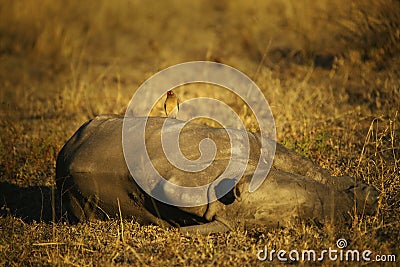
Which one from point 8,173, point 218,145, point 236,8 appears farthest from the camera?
point 236,8

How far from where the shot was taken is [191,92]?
684cm

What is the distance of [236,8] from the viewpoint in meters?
10.5

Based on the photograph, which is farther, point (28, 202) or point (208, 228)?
point (28, 202)

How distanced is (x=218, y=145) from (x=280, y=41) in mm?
5178

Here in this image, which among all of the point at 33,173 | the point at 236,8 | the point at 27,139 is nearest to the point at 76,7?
the point at 236,8

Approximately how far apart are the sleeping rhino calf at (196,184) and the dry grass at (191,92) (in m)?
0.09

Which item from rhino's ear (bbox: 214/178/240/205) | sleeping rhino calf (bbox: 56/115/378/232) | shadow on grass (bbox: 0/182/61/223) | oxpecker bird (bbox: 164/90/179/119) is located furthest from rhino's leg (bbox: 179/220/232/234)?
oxpecker bird (bbox: 164/90/179/119)

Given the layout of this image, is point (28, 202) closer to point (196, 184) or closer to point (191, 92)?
point (196, 184)

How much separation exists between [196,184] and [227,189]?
0.18 m

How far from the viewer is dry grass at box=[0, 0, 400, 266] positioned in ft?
11.1

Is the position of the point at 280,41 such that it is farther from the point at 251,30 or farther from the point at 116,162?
the point at 116,162

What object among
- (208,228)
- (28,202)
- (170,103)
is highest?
(170,103)

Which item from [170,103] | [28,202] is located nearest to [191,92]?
[170,103]

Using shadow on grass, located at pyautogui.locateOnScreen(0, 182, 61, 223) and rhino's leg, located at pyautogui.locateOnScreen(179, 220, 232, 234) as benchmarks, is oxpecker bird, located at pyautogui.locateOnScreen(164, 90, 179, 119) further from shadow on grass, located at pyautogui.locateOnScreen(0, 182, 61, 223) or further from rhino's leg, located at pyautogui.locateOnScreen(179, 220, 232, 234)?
rhino's leg, located at pyautogui.locateOnScreen(179, 220, 232, 234)
